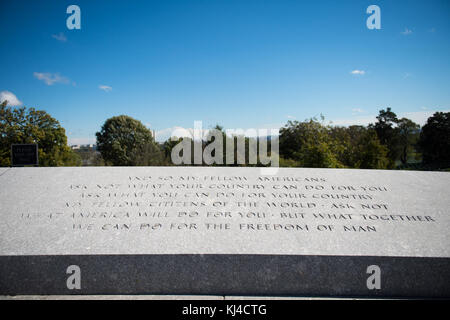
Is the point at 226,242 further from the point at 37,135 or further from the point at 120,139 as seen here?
the point at 120,139

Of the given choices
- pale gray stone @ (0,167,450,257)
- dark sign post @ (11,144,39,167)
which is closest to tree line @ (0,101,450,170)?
pale gray stone @ (0,167,450,257)

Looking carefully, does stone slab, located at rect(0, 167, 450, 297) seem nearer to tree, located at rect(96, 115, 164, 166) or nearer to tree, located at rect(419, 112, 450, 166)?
Answer: tree, located at rect(96, 115, 164, 166)

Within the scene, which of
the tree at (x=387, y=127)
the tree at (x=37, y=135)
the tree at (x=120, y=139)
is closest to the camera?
the tree at (x=37, y=135)

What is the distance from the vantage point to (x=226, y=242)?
2.64 meters

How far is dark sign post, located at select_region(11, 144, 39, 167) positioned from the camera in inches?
232

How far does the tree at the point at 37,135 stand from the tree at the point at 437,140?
48825 millimetres

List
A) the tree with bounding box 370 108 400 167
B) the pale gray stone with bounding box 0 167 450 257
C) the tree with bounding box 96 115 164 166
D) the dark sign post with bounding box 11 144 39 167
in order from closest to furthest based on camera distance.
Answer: the pale gray stone with bounding box 0 167 450 257 → the dark sign post with bounding box 11 144 39 167 → the tree with bounding box 96 115 164 166 → the tree with bounding box 370 108 400 167

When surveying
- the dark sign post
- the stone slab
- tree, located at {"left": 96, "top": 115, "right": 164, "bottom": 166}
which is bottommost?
the stone slab

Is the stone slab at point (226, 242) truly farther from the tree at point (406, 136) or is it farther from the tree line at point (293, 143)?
the tree at point (406, 136)

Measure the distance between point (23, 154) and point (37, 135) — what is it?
711 inches

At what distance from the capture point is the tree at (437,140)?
31.5 meters

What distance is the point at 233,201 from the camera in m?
3.62

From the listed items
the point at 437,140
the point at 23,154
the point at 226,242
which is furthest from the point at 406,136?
the point at 23,154

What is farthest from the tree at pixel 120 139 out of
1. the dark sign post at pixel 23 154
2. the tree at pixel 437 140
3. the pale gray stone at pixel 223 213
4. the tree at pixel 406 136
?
the tree at pixel 406 136
